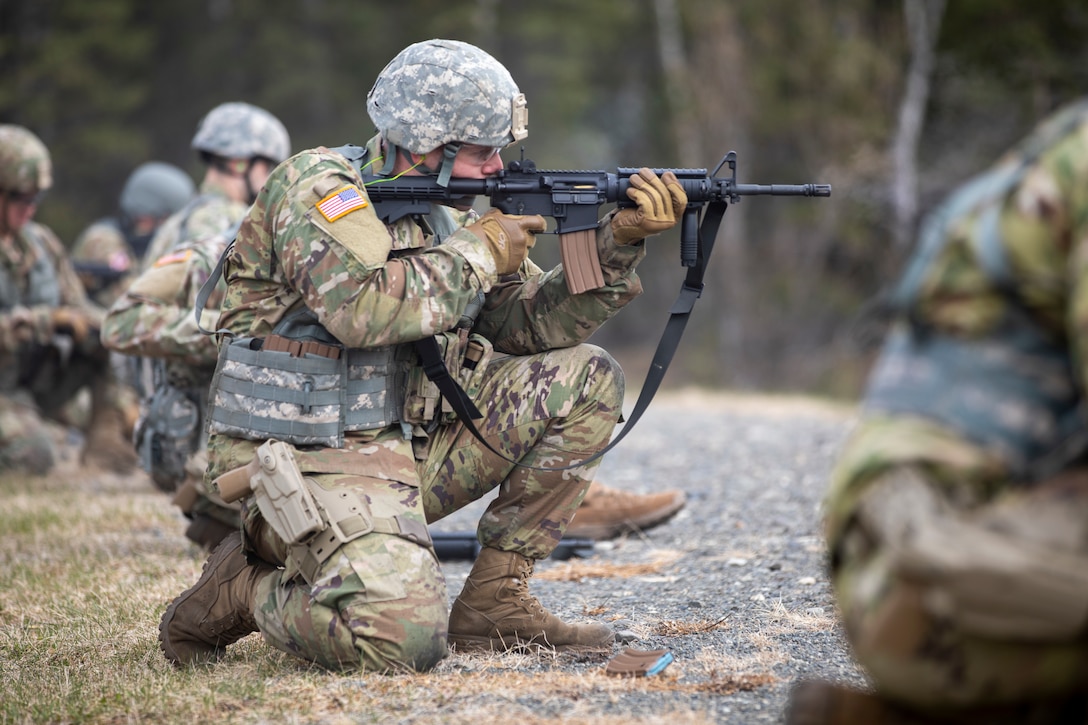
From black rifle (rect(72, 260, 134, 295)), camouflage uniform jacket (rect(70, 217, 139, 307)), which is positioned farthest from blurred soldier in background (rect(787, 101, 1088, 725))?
black rifle (rect(72, 260, 134, 295))

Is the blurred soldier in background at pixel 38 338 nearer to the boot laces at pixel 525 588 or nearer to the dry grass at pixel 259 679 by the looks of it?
the dry grass at pixel 259 679

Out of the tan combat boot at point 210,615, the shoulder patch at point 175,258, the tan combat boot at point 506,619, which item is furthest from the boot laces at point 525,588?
the shoulder patch at point 175,258

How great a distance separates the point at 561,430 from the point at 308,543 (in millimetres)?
997

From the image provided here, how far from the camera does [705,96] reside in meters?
19.4

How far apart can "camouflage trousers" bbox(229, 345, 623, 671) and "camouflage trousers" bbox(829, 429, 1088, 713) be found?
1.73m

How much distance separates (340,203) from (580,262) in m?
0.95

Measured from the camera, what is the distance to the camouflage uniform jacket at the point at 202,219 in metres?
6.71

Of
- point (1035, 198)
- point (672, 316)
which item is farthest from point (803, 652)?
point (1035, 198)

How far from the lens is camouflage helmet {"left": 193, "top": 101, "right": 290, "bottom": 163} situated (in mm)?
7027

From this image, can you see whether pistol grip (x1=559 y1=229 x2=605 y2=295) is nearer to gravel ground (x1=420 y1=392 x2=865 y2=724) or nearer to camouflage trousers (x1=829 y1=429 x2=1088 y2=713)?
gravel ground (x1=420 y1=392 x2=865 y2=724)

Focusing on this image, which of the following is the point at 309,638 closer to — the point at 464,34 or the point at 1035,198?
the point at 1035,198

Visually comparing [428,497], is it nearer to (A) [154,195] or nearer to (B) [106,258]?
(B) [106,258]

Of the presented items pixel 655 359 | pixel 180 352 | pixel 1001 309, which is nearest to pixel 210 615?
pixel 655 359

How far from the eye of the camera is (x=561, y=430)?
431 centimetres
